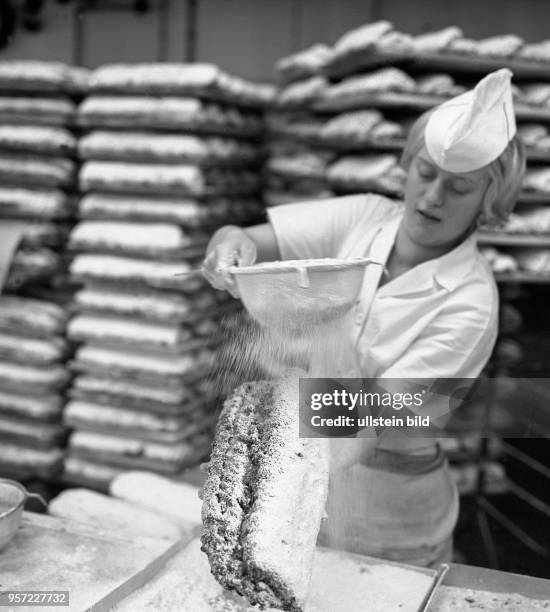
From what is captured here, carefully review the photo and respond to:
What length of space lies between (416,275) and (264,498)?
0.66 metres

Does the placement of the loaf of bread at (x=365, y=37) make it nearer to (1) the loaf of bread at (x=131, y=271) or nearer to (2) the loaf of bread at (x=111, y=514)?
(1) the loaf of bread at (x=131, y=271)

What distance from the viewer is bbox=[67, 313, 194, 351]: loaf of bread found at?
296 centimetres

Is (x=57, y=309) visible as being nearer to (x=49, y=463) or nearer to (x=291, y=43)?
(x=49, y=463)

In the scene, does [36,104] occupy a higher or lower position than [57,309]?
higher

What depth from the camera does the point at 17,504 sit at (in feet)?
4.66

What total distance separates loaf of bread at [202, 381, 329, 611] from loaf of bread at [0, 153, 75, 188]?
2.12 m

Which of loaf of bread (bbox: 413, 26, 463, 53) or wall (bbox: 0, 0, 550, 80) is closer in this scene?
loaf of bread (bbox: 413, 26, 463, 53)

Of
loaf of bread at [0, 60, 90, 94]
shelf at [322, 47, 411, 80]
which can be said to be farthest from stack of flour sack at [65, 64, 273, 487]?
shelf at [322, 47, 411, 80]

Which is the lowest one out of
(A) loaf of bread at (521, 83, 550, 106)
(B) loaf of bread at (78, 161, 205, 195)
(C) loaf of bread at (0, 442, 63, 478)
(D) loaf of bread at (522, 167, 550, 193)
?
(C) loaf of bread at (0, 442, 63, 478)

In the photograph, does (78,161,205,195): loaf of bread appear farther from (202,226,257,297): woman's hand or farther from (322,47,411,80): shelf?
(202,226,257,297): woman's hand

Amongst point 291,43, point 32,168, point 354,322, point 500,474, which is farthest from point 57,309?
point 500,474

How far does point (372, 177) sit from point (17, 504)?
1.72 metres

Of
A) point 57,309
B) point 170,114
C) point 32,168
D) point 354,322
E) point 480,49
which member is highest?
point 480,49

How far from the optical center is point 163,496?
6.70 feet
